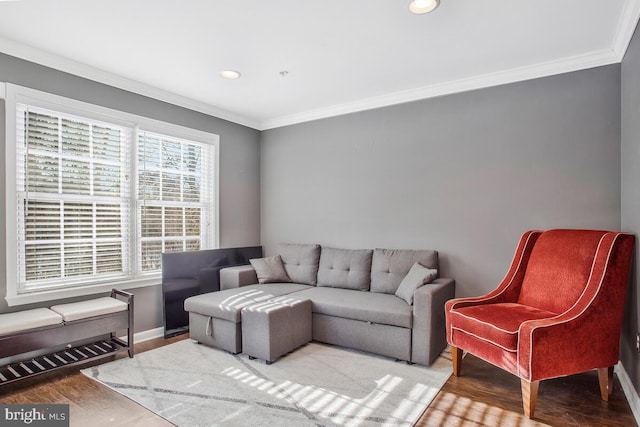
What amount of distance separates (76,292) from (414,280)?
2.93 m

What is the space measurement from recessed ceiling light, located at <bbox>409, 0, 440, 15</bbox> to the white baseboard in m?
2.67

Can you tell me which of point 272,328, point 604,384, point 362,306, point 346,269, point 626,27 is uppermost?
point 626,27

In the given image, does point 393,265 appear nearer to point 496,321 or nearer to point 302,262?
point 302,262

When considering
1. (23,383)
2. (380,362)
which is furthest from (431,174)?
(23,383)

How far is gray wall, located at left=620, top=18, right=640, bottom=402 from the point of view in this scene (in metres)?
2.31

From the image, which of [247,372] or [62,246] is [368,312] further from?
[62,246]

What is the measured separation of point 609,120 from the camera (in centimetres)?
289

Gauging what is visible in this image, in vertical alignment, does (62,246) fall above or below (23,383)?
above

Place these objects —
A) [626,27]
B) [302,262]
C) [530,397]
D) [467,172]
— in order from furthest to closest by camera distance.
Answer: [302,262], [467,172], [626,27], [530,397]

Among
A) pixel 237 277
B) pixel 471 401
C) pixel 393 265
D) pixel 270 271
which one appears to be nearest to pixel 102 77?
pixel 237 277

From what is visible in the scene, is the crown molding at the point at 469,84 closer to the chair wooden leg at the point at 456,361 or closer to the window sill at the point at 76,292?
the chair wooden leg at the point at 456,361

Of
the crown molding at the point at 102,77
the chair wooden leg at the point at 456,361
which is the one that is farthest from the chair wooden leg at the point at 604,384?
the crown molding at the point at 102,77

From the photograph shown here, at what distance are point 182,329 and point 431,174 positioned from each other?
120 inches

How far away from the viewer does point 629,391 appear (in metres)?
2.35
